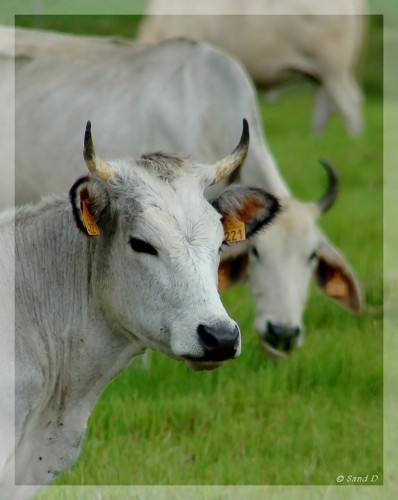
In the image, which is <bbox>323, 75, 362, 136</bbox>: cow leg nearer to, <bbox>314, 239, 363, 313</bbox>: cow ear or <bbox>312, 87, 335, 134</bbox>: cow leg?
<bbox>312, 87, 335, 134</bbox>: cow leg

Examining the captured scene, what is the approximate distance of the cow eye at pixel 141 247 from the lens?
467 centimetres

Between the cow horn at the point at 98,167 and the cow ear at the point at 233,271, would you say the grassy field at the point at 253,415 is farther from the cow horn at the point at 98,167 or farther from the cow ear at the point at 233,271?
the cow horn at the point at 98,167

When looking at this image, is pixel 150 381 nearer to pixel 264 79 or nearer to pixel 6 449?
pixel 6 449

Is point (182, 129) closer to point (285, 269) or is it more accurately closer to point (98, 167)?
point (285, 269)

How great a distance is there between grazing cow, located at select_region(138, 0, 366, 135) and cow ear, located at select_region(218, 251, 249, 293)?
8.17 meters

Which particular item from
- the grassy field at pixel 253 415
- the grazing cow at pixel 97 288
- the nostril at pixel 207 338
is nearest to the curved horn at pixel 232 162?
the grazing cow at pixel 97 288

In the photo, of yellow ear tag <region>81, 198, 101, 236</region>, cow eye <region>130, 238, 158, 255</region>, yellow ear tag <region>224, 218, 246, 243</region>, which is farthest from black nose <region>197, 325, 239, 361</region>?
yellow ear tag <region>224, 218, 246, 243</region>

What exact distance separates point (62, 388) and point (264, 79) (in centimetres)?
1136

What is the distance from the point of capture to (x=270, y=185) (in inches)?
314

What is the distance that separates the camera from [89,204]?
4.76m

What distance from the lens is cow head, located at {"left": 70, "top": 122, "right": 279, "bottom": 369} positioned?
447 cm

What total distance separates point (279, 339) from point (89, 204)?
9.83ft

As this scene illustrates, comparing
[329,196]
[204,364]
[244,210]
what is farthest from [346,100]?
[204,364]

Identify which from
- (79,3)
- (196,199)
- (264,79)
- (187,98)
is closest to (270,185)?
(187,98)
